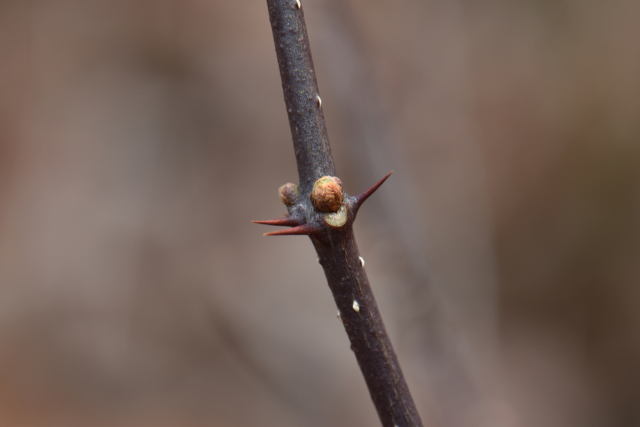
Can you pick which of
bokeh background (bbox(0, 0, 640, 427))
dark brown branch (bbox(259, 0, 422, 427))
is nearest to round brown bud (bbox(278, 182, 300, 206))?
dark brown branch (bbox(259, 0, 422, 427))

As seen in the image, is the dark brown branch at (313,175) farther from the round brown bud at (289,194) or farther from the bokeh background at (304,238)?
the bokeh background at (304,238)

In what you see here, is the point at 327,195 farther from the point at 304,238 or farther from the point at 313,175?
the point at 304,238

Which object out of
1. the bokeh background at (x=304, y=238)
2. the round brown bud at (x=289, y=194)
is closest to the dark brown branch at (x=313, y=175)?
the round brown bud at (x=289, y=194)

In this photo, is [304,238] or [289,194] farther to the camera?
[304,238]

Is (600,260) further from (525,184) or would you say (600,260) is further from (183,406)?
(183,406)

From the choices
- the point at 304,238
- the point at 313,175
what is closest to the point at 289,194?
the point at 313,175

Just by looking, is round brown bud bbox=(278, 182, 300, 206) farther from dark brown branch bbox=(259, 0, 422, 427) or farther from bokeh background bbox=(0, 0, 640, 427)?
bokeh background bbox=(0, 0, 640, 427)
